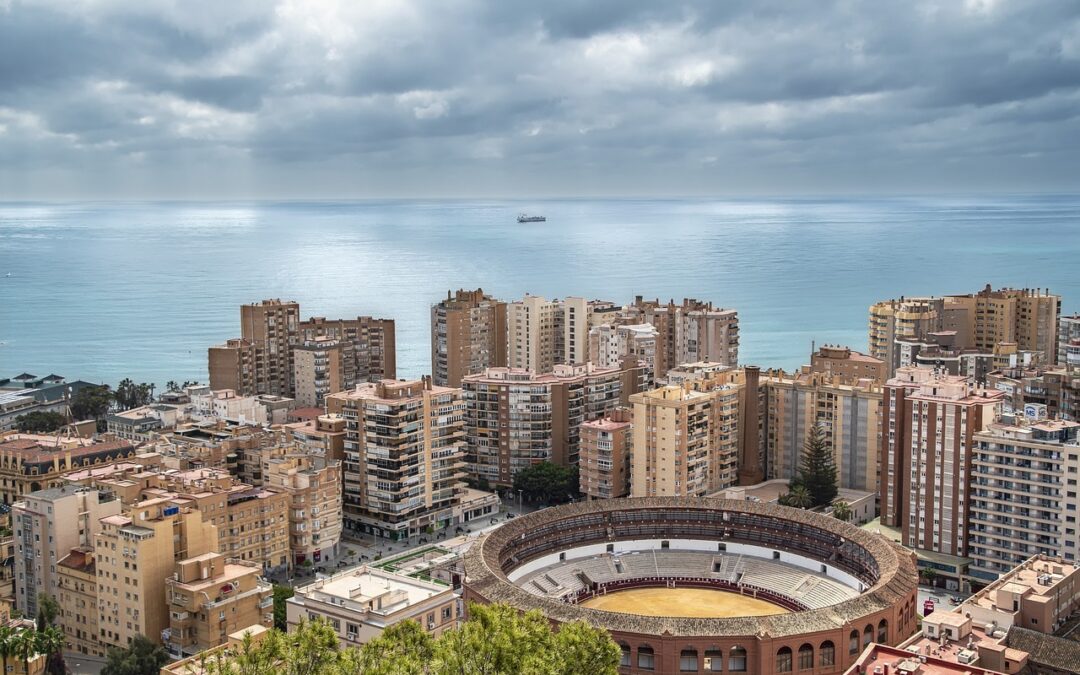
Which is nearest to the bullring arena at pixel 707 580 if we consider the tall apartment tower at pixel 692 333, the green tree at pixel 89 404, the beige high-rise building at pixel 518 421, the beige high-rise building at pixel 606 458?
the beige high-rise building at pixel 606 458

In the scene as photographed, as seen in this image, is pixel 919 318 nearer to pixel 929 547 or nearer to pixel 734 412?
pixel 734 412

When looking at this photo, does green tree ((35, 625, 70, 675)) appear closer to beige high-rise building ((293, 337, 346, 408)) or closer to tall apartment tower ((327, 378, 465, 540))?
tall apartment tower ((327, 378, 465, 540))

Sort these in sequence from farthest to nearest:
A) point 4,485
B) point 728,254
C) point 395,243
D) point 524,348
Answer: point 395,243, point 728,254, point 524,348, point 4,485

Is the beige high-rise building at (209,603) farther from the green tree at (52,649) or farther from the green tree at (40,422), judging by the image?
the green tree at (40,422)

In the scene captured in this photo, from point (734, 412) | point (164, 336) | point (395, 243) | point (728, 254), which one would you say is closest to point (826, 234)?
point (728, 254)

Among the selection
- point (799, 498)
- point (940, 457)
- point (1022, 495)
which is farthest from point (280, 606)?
point (1022, 495)

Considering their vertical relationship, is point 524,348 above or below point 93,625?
above

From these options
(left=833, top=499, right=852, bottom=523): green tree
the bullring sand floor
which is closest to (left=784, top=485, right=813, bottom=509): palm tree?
(left=833, top=499, right=852, bottom=523): green tree

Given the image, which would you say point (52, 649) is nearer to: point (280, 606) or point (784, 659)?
point (280, 606)
